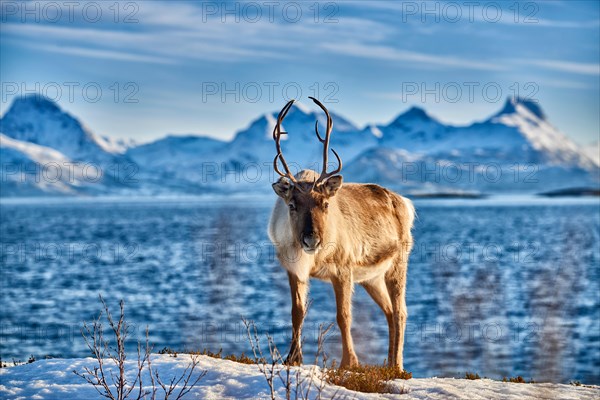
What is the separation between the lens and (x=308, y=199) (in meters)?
11.0

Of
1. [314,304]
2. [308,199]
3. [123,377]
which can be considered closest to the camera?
[123,377]

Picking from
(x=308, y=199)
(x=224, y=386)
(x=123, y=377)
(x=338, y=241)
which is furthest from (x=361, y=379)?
(x=123, y=377)

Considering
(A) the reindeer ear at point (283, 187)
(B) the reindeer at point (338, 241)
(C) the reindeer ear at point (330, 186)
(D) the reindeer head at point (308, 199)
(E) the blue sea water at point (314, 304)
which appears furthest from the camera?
(C) the reindeer ear at point (330, 186)

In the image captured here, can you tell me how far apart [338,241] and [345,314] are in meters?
1.06

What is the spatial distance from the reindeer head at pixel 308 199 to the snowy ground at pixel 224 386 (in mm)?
1814

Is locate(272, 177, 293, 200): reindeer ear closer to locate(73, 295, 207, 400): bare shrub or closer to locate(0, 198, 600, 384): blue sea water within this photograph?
locate(0, 198, 600, 384): blue sea water

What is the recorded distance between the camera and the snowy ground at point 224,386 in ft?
29.5

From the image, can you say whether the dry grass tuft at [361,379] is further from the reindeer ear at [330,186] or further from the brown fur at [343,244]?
the reindeer ear at [330,186]

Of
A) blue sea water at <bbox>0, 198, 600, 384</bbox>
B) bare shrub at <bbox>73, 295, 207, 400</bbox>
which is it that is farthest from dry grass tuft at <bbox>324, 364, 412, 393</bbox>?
bare shrub at <bbox>73, 295, 207, 400</bbox>

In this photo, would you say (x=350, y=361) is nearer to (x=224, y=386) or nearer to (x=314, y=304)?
(x=224, y=386)

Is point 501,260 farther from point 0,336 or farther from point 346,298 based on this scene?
point 346,298

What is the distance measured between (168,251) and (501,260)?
33.1 meters

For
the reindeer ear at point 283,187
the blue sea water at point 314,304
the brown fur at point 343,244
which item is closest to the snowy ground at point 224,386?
the blue sea water at point 314,304

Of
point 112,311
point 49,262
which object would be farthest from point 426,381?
point 49,262
